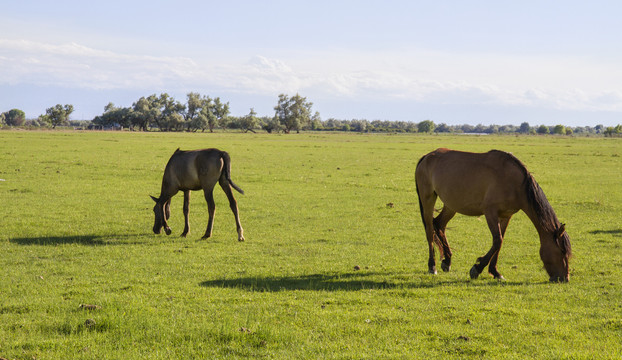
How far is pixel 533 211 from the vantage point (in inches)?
374

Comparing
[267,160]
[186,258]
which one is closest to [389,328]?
[186,258]

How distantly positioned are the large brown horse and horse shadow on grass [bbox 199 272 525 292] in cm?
56

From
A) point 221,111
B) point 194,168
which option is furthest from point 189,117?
point 194,168

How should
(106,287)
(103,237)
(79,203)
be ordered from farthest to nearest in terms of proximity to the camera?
(79,203) → (103,237) → (106,287)

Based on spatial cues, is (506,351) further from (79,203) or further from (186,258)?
(79,203)

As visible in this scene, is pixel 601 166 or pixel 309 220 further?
pixel 601 166

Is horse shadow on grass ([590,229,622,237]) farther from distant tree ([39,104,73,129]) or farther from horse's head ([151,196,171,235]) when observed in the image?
distant tree ([39,104,73,129])

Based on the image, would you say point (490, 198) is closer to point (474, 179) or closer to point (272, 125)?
point (474, 179)

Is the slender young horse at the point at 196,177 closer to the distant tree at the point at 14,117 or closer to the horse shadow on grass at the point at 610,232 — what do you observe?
the horse shadow on grass at the point at 610,232

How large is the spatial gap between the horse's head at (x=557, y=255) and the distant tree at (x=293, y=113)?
152 meters

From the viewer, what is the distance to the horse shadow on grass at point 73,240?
12922mm

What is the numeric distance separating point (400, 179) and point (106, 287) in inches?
903

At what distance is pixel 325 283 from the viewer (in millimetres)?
9594

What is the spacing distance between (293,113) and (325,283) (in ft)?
508
